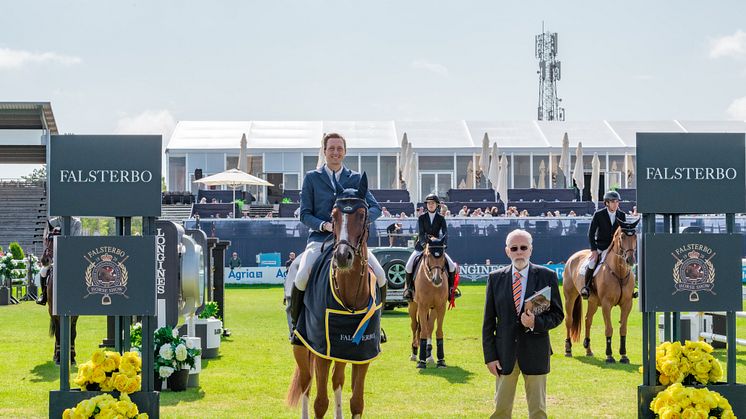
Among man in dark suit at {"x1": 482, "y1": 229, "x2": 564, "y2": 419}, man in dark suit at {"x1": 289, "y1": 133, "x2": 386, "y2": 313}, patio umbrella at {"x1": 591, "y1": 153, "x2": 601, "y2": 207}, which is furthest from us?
patio umbrella at {"x1": 591, "y1": 153, "x2": 601, "y2": 207}

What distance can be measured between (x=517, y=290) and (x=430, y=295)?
6.04m

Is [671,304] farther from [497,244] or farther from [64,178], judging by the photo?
[497,244]

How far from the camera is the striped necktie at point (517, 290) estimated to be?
7.32 m

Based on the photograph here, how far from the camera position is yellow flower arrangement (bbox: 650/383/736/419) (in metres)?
7.30

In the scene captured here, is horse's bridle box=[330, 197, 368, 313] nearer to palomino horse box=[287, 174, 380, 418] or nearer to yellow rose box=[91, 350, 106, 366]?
palomino horse box=[287, 174, 380, 418]

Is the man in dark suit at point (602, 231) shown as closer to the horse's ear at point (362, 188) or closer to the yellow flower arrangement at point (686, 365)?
the yellow flower arrangement at point (686, 365)

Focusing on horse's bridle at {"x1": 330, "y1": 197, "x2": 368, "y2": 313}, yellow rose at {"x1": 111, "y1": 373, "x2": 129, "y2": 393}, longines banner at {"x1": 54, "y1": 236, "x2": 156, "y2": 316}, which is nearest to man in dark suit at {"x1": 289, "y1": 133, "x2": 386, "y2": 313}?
horse's bridle at {"x1": 330, "y1": 197, "x2": 368, "y2": 313}

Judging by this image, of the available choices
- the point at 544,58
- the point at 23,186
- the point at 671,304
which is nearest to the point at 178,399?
the point at 671,304

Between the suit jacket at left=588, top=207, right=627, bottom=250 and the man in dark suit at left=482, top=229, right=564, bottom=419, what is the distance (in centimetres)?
684

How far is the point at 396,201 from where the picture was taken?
41.1 metres

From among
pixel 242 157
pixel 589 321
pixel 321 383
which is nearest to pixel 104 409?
pixel 321 383

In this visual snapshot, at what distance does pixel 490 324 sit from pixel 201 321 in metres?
7.33

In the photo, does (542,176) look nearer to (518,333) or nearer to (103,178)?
(518,333)

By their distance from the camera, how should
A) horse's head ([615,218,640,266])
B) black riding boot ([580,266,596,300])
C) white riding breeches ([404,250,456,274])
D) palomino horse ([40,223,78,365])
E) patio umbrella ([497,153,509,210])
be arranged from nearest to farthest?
palomino horse ([40,223,78,365]), horse's head ([615,218,640,266]), white riding breeches ([404,250,456,274]), black riding boot ([580,266,596,300]), patio umbrella ([497,153,509,210])
